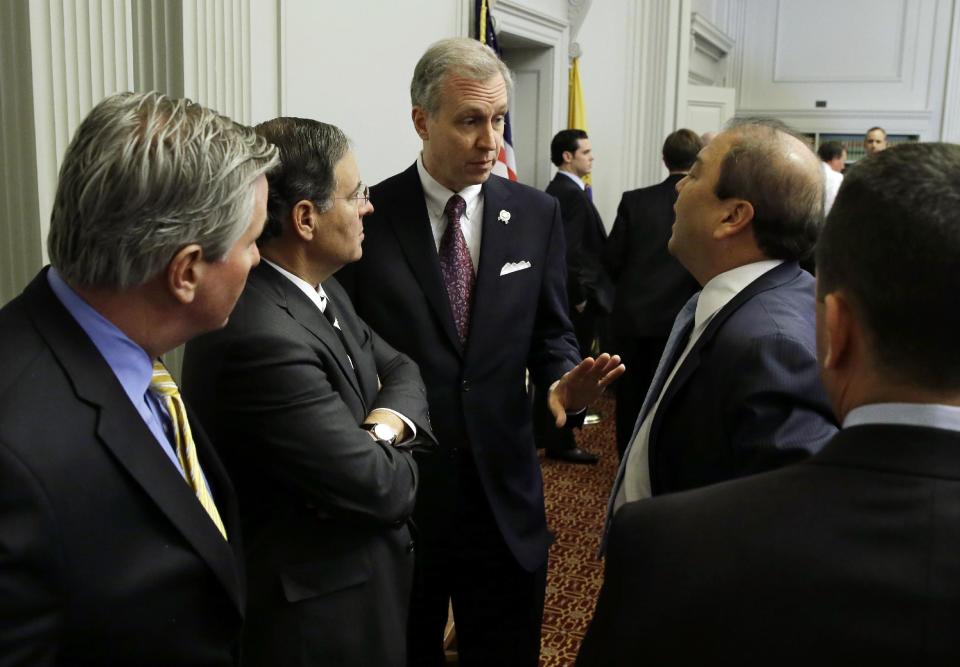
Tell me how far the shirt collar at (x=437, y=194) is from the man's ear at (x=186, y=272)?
1.17 meters

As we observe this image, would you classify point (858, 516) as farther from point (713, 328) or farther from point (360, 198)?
point (360, 198)

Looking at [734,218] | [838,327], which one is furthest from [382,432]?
[838,327]

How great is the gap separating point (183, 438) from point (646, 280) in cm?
361

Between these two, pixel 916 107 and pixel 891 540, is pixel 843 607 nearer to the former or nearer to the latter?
pixel 891 540

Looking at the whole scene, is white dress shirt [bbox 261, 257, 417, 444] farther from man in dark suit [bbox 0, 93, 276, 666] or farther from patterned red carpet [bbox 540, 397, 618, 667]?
patterned red carpet [bbox 540, 397, 618, 667]

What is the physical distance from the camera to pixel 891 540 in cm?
83

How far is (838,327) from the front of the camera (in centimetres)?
94

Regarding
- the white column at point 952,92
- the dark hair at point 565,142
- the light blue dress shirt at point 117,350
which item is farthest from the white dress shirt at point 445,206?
the white column at point 952,92

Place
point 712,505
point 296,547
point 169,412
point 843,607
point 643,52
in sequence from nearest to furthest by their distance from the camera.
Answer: point 843,607 < point 712,505 < point 169,412 < point 296,547 < point 643,52

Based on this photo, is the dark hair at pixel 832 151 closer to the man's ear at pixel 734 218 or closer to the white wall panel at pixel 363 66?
the white wall panel at pixel 363 66

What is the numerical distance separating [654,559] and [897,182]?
0.45m

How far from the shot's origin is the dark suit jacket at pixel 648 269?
4.56m

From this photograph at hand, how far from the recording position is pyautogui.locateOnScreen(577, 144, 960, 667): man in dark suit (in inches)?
32.2

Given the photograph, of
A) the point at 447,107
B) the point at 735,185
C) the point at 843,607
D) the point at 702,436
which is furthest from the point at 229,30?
the point at 843,607
